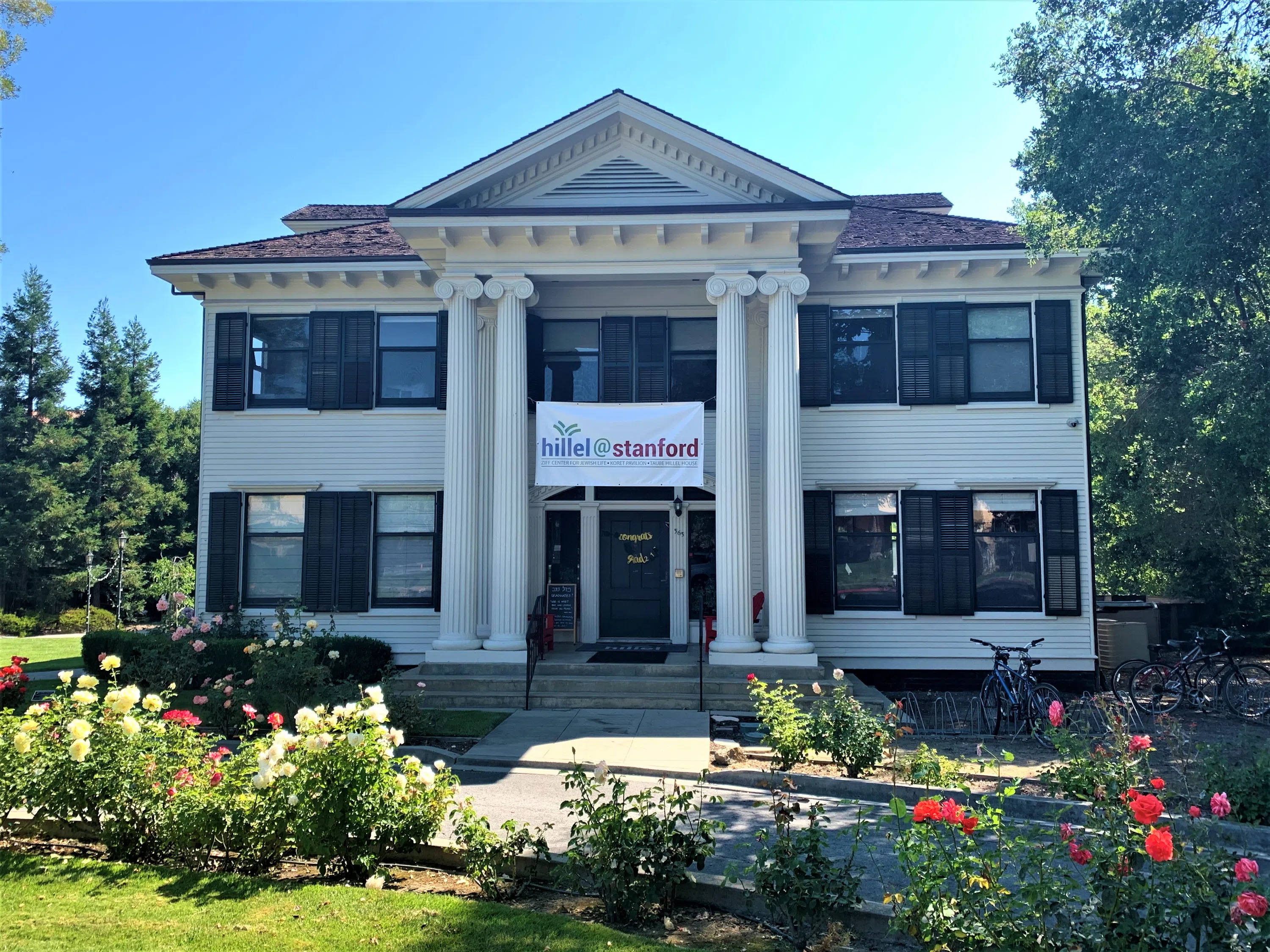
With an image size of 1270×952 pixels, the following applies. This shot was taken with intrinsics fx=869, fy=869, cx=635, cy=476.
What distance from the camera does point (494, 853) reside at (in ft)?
17.6

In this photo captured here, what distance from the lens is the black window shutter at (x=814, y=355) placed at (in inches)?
588

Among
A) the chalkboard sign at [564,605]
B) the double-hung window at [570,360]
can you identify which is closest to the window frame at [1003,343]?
the double-hung window at [570,360]

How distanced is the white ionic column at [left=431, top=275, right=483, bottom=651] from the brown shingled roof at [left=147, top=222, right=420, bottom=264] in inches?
79.1

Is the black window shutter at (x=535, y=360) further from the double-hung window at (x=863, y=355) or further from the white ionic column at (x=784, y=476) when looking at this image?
the double-hung window at (x=863, y=355)

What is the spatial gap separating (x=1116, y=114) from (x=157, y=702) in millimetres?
12120

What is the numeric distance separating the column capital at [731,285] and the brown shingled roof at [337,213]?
9351mm

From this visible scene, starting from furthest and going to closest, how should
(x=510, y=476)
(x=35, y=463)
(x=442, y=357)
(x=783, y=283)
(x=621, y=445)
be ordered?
(x=35, y=463), (x=442, y=357), (x=510, y=476), (x=783, y=283), (x=621, y=445)

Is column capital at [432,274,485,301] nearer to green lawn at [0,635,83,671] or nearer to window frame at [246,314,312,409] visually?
window frame at [246,314,312,409]

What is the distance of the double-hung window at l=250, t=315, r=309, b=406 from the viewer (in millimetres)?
15625

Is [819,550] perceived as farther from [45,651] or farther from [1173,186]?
[45,651]

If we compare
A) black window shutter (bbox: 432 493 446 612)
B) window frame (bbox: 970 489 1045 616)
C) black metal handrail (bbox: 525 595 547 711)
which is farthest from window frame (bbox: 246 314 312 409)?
window frame (bbox: 970 489 1045 616)

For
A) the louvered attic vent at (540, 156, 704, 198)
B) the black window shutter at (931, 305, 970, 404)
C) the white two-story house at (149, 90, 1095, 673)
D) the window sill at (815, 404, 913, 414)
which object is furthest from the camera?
the window sill at (815, 404, 913, 414)

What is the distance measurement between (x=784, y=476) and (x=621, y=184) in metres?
5.32

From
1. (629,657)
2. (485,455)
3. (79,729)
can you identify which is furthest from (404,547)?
(79,729)
